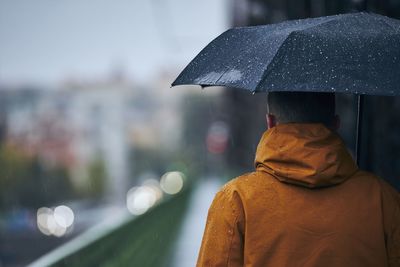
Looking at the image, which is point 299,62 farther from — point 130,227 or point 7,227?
point 7,227

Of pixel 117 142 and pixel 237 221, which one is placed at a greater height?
pixel 237 221

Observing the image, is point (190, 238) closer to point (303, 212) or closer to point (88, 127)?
point (303, 212)

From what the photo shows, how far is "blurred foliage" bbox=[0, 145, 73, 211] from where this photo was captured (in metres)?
99.9

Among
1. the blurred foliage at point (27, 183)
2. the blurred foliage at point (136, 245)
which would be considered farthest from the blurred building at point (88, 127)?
the blurred foliage at point (136, 245)

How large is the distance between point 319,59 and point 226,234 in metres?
0.77

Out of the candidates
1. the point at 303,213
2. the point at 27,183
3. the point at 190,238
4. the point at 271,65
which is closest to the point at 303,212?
the point at 303,213

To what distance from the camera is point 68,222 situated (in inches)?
2576

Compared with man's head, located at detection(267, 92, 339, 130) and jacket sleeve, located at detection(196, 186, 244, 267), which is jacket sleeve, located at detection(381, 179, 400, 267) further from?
jacket sleeve, located at detection(196, 186, 244, 267)

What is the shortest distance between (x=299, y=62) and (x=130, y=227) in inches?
241

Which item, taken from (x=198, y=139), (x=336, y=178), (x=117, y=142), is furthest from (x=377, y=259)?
(x=117, y=142)

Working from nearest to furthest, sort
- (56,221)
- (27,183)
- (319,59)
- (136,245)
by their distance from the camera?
1. (319,59)
2. (136,245)
3. (56,221)
4. (27,183)

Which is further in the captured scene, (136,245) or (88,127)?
(88,127)

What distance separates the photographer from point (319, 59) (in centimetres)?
343

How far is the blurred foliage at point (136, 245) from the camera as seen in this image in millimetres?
6421
